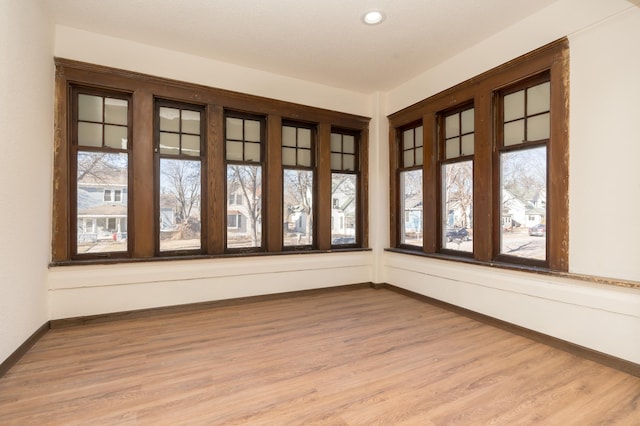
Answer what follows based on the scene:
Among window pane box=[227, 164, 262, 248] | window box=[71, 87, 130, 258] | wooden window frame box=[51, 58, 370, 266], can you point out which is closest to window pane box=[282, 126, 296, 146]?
wooden window frame box=[51, 58, 370, 266]

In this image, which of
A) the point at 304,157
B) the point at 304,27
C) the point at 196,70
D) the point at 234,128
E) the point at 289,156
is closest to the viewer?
the point at 304,27

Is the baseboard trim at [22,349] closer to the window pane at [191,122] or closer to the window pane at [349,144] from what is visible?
the window pane at [191,122]

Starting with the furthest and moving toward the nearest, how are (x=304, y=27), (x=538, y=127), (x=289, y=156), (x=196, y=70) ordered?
(x=289, y=156) < (x=196, y=70) < (x=304, y=27) < (x=538, y=127)

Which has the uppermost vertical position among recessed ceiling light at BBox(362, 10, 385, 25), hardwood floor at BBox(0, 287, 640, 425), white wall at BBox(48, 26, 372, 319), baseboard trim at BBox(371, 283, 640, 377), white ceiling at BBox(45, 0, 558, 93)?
white ceiling at BBox(45, 0, 558, 93)

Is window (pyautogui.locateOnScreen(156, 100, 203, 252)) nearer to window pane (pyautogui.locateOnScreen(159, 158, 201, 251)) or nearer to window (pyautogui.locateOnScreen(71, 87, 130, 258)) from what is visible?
window pane (pyautogui.locateOnScreen(159, 158, 201, 251))

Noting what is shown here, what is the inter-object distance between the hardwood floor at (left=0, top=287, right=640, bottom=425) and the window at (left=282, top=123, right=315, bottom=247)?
1.53 metres

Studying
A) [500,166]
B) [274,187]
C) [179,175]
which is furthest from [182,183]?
[500,166]

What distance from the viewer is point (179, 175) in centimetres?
405

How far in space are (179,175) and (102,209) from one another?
0.91 meters

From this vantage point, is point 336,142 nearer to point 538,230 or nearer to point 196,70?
point 196,70

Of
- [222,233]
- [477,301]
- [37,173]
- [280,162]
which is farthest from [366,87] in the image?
[37,173]

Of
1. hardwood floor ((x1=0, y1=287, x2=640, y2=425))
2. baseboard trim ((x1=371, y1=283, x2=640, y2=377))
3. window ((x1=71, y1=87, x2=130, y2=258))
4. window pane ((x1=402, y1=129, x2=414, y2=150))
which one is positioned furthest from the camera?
window pane ((x1=402, y1=129, x2=414, y2=150))

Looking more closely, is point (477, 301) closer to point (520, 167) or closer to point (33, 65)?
point (520, 167)

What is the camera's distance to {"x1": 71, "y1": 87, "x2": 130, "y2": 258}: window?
359 centimetres
